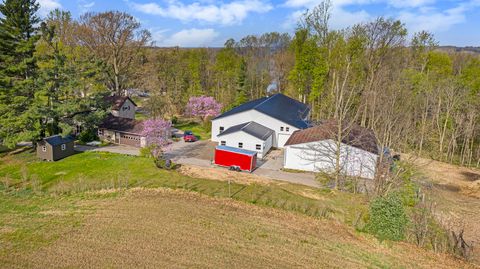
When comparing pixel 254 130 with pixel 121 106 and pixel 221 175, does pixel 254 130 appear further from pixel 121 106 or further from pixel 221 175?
pixel 121 106

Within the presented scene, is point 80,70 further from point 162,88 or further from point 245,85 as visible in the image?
point 245,85

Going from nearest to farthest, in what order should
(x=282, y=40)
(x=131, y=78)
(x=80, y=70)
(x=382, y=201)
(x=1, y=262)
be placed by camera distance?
(x=1, y=262)
(x=382, y=201)
(x=80, y=70)
(x=131, y=78)
(x=282, y=40)

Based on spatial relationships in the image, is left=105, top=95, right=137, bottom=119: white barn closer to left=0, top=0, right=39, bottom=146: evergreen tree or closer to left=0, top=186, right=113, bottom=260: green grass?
left=0, top=0, right=39, bottom=146: evergreen tree

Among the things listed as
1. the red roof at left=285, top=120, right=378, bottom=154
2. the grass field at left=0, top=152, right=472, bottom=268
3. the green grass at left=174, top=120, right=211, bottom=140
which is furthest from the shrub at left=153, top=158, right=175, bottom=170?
the green grass at left=174, top=120, right=211, bottom=140

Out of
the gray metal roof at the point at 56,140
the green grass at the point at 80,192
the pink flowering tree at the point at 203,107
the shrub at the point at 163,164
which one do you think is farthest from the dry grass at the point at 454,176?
the gray metal roof at the point at 56,140

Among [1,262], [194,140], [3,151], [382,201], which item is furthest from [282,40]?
[1,262]

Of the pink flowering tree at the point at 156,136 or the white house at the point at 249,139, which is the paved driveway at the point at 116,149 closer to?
the pink flowering tree at the point at 156,136
